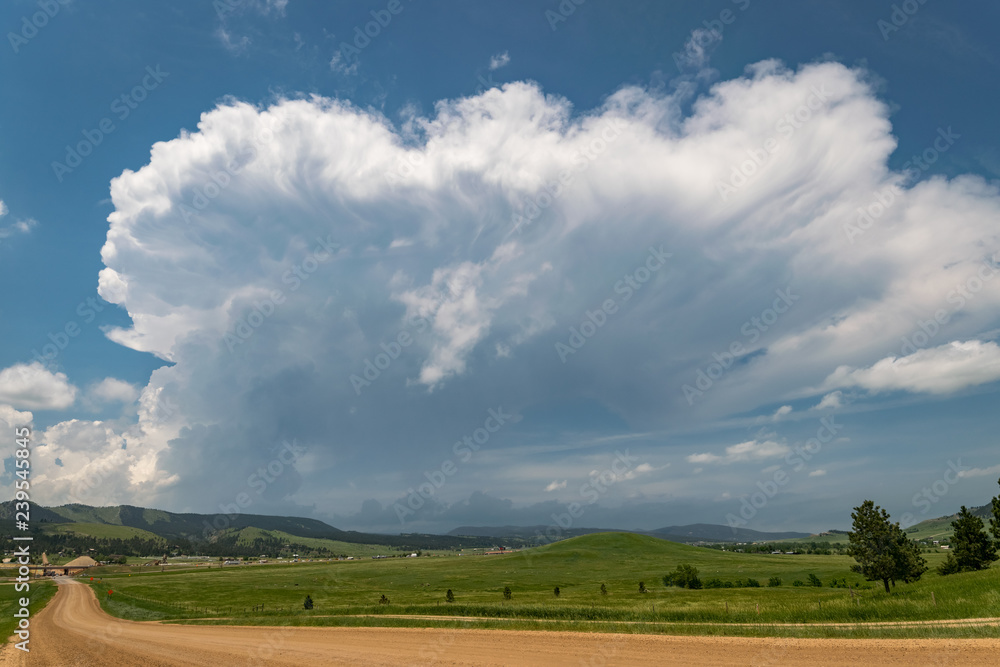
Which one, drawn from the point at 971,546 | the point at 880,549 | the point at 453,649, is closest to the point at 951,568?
the point at 971,546

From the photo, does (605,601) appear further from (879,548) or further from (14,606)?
(14,606)

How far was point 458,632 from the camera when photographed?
41656 millimetres

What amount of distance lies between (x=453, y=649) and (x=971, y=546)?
3554 inches

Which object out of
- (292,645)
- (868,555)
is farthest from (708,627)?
(868,555)

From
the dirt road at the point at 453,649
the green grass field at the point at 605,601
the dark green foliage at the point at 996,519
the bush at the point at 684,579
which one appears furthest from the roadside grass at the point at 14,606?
the dark green foliage at the point at 996,519

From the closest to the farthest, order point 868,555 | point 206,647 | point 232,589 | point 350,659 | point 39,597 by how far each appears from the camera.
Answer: point 350,659, point 206,647, point 868,555, point 39,597, point 232,589

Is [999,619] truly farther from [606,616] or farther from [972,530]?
[972,530]

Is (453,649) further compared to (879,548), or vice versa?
(879,548)

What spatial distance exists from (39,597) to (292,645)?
103m

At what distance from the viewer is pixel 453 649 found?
114 feet

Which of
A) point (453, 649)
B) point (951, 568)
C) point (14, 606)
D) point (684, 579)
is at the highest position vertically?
point (453, 649)

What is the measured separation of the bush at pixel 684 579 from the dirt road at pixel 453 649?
3244 inches

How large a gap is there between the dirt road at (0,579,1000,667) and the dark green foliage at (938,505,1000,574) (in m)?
72.6

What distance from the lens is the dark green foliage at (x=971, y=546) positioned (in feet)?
268
